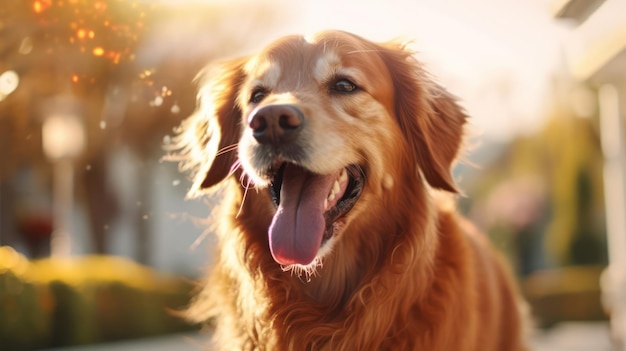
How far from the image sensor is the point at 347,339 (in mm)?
2920

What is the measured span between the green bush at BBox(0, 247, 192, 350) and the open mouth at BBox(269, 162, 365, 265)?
575 centimetres

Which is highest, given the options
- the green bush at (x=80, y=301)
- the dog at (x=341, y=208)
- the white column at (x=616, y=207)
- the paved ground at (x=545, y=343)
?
the dog at (x=341, y=208)

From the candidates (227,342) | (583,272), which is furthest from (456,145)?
(583,272)

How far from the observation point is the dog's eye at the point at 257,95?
2998 millimetres

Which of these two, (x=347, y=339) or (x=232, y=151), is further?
(x=232, y=151)

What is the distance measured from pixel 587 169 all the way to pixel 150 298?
7918 millimetres

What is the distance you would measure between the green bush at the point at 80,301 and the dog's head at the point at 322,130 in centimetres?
521

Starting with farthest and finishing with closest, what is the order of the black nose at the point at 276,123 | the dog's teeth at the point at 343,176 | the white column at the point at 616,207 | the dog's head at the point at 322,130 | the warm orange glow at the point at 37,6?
the white column at the point at 616,207 < the warm orange glow at the point at 37,6 < the dog's teeth at the point at 343,176 < the dog's head at the point at 322,130 < the black nose at the point at 276,123

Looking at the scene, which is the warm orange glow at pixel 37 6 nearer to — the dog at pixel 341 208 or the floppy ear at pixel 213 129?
the floppy ear at pixel 213 129

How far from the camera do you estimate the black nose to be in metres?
2.45

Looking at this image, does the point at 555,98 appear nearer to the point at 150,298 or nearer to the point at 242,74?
the point at 150,298

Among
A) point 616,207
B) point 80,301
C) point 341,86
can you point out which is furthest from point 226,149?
point 80,301

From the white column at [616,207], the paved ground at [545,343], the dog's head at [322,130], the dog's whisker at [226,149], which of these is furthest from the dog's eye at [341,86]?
the paved ground at [545,343]

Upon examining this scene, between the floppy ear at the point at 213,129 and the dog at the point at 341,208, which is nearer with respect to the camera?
the dog at the point at 341,208
